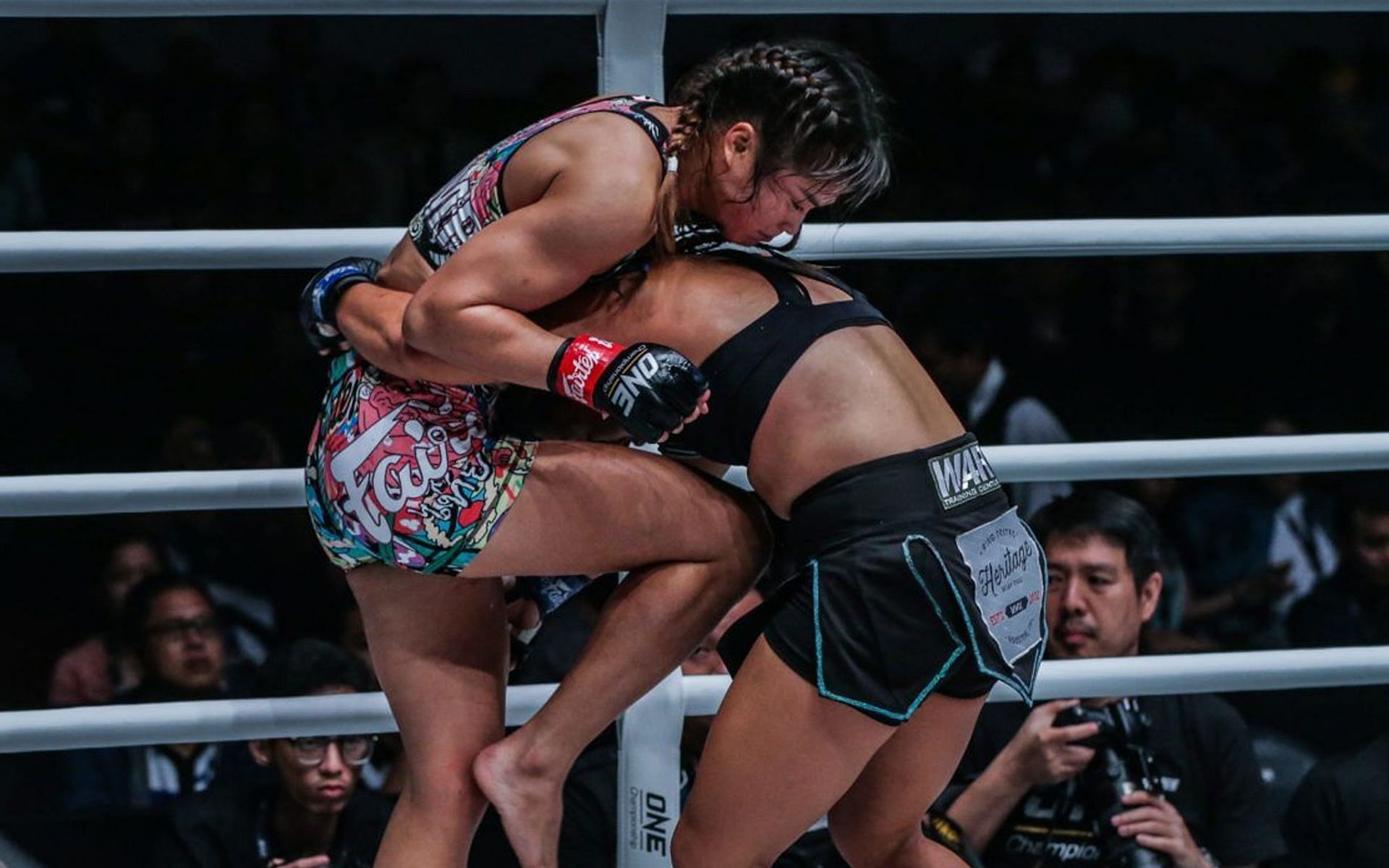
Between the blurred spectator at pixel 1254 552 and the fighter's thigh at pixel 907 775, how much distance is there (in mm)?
2235

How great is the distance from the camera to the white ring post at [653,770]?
6.27 feet

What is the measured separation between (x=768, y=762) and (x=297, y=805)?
0.95 m

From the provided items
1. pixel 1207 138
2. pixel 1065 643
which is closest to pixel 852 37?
pixel 1207 138

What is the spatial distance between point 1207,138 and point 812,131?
3.17 metres

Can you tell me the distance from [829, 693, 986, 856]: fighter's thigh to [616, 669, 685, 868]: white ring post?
0.69 feet

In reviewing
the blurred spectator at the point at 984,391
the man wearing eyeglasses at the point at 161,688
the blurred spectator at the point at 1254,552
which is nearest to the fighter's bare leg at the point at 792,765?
the man wearing eyeglasses at the point at 161,688

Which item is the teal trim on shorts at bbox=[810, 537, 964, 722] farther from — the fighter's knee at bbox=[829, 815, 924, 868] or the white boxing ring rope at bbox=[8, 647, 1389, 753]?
the white boxing ring rope at bbox=[8, 647, 1389, 753]

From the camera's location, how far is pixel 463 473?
5.41 ft

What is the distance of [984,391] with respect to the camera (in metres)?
3.79

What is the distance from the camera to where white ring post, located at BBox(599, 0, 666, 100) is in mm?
1856

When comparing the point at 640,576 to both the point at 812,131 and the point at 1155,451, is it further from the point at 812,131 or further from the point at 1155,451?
the point at 1155,451

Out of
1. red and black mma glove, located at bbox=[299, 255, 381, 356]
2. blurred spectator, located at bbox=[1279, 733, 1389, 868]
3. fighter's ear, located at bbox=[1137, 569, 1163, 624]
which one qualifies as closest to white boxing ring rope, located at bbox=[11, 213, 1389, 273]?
red and black mma glove, located at bbox=[299, 255, 381, 356]

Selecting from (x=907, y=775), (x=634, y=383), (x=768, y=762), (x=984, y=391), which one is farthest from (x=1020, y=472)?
(x=984, y=391)

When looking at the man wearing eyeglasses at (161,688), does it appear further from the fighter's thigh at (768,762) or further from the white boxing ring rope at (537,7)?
the fighter's thigh at (768,762)
